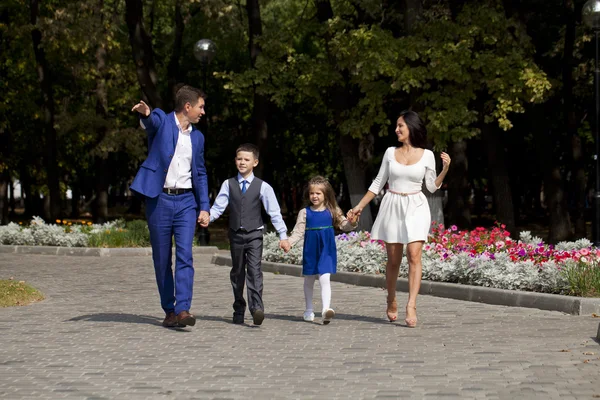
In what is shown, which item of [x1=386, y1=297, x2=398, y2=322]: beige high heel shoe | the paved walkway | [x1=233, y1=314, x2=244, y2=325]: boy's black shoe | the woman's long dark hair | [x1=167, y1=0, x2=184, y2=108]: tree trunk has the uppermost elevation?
[x1=167, y1=0, x2=184, y2=108]: tree trunk

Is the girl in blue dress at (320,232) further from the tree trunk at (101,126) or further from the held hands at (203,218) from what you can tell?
the tree trunk at (101,126)

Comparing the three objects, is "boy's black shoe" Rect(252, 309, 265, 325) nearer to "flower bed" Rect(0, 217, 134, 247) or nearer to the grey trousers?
the grey trousers

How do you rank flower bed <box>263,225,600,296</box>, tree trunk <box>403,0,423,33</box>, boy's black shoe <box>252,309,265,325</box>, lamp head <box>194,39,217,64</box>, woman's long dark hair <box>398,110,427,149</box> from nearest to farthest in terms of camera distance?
1. boy's black shoe <box>252,309,265,325</box>
2. woman's long dark hair <box>398,110,427,149</box>
3. flower bed <box>263,225,600,296</box>
4. tree trunk <box>403,0,423,33</box>
5. lamp head <box>194,39,217,64</box>

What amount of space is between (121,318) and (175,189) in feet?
5.67

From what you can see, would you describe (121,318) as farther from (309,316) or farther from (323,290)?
(323,290)

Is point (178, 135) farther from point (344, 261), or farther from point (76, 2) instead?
point (76, 2)

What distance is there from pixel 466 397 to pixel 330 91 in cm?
1964

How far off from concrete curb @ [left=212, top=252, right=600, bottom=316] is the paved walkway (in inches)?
9.0

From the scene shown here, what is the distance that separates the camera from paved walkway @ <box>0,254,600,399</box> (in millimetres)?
7180

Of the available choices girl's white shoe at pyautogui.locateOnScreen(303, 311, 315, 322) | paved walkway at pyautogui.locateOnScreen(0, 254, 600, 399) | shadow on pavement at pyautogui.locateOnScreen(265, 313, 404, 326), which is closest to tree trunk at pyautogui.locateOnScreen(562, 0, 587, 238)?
paved walkway at pyautogui.locateOnScreen(0, 254, 600, 399)

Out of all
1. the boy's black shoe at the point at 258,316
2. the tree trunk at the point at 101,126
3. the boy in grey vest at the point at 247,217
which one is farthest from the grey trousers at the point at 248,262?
the tree trunk at the point at 101,126

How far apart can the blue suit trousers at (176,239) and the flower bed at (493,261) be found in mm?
4125

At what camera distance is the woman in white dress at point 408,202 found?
34.2 feet

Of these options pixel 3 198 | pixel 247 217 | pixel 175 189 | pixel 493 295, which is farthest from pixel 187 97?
pixel 3 198
